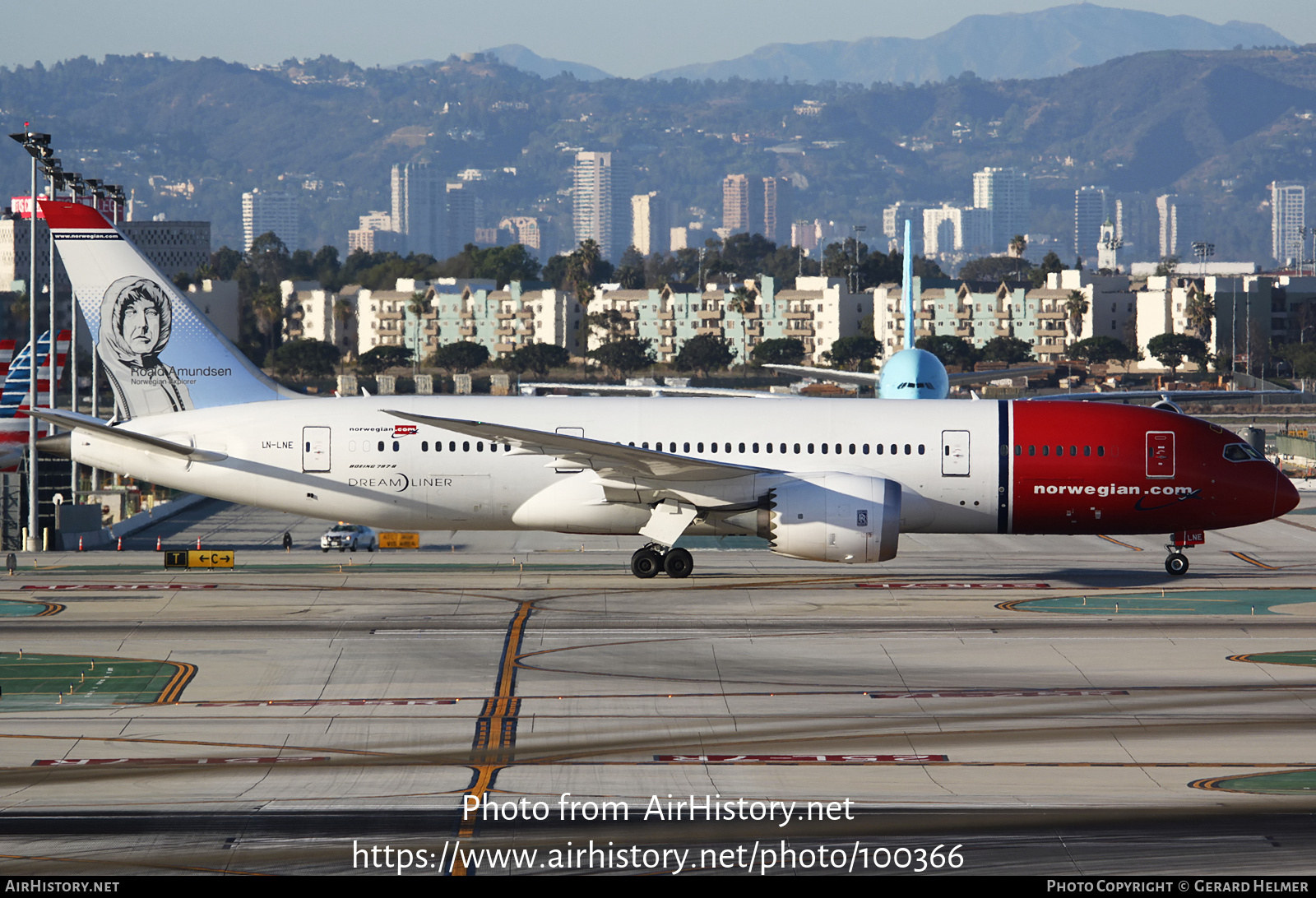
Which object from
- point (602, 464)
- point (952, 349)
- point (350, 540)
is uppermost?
point (952, 349)

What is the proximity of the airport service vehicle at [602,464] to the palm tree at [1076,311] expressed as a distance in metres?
165

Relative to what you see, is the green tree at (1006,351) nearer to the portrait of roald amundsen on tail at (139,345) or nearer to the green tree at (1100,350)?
the green tree at (1100,350)

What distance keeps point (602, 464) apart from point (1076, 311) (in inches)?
6781

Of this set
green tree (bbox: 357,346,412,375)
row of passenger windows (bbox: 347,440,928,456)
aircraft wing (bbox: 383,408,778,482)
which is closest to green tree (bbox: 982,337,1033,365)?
green tree (bbox: 357,346,412,375)

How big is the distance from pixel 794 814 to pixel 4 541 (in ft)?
116

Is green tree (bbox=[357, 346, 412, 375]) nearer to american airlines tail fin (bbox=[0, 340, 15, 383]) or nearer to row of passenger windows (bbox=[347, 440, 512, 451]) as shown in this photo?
american airlines tail fin (bbox=[0, 340, 15, 383])

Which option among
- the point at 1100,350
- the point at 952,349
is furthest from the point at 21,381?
the point at 1100,350

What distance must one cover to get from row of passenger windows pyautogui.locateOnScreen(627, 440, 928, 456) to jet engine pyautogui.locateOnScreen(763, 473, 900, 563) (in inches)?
61.2

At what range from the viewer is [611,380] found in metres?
176

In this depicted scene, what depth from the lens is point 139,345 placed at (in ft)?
119

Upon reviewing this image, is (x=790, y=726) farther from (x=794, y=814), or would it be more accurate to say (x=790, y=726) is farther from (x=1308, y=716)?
(x=1308, y=716)

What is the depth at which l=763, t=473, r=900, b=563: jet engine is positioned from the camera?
3306 cm

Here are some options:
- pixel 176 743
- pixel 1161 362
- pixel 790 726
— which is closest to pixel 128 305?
pixel 176 743

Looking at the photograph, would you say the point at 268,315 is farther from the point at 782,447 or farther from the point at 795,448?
the point at 795,448
